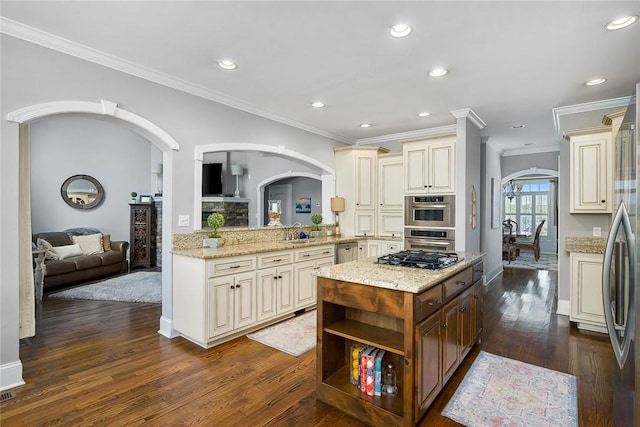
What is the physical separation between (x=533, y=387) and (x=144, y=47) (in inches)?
164

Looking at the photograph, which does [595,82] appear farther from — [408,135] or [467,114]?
[408,135]

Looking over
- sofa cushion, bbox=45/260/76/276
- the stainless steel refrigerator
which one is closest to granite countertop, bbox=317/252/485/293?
the stainless steel refrigerator

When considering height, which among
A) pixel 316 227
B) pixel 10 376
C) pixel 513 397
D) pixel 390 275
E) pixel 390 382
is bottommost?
pixel 513 397

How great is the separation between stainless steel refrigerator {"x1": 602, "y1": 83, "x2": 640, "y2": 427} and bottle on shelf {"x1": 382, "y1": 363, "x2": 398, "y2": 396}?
1.08m

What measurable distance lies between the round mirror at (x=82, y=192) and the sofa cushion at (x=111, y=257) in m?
1.42

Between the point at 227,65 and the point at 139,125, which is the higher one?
the point at 227,65

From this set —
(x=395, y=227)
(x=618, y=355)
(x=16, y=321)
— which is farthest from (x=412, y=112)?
(x=16, y=321)

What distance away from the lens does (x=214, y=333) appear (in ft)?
9.86

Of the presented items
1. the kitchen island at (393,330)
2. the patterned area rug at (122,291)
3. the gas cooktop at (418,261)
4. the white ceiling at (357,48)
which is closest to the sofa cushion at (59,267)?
the patterned area rug at (122,291)

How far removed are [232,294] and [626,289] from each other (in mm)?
2916

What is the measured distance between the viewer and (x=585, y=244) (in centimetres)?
384

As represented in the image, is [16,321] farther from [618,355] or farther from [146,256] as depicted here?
[146,256]

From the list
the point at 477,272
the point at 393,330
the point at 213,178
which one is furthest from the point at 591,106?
the point at 213,178

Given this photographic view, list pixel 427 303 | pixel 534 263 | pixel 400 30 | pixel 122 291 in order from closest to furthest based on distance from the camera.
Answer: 1. pixel 427 303
2. pixel 400 30
3. pixel 122 291
4. pixel 534 263
